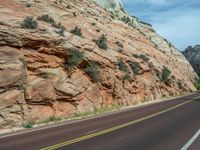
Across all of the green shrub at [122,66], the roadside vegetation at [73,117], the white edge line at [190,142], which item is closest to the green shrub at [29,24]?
the roadside vegetation at [73,117]

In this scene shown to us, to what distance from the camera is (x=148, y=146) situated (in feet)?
37.7

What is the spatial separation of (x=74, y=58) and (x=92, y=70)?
244 centimetres

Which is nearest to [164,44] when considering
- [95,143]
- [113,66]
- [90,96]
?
[113,66]

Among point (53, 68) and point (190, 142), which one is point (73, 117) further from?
point (190, 142)

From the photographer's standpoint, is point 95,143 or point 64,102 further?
point 64,102

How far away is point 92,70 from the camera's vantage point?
31.9 metres

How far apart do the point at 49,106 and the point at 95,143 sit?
44.8 ft

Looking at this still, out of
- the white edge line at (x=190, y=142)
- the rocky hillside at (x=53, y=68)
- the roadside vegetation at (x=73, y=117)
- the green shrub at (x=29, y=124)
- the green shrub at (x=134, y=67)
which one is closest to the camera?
the white edge line at (x=190, y=142)

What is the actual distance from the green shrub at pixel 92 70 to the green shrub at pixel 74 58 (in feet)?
4.31

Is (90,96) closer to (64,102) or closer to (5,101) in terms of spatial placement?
(64,102)

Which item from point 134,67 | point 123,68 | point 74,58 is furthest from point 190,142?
point 134,67

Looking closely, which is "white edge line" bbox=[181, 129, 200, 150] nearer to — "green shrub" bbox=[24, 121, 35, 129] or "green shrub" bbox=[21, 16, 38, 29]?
"green shrub" bbox=[24, 121, 35, 129]

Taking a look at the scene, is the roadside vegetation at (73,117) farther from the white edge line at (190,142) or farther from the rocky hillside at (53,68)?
the white edge line at (190,142)

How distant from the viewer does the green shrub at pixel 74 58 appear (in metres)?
29.8
